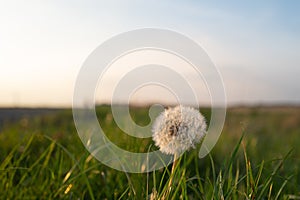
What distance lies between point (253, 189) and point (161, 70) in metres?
0.82

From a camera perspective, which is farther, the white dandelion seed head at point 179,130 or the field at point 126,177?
the field at point 126,177

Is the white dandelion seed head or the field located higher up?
the white dandelion seed head

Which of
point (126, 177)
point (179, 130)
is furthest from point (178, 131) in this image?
point (126, 177)

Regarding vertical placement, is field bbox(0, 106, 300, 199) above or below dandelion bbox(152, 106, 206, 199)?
below

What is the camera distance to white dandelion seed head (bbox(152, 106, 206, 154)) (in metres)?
1.84

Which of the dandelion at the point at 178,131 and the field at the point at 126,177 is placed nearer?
the dandelion at the point at 178,131

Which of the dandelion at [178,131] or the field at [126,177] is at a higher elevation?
the dandelion at [178,131]

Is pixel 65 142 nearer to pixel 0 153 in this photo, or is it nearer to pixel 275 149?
pixel 0 153

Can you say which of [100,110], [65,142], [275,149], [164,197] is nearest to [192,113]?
[164,197]

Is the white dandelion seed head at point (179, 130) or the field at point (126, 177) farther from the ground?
the white dandelion seed head at point (179, 130)

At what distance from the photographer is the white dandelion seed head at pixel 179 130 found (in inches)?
72.6

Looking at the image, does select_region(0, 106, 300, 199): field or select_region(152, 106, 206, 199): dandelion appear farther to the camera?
select_region(0, 106, 300, 199): field

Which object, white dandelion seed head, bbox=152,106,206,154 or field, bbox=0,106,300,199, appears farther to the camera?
field, bbox=0,106,300,199

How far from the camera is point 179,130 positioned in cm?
188
